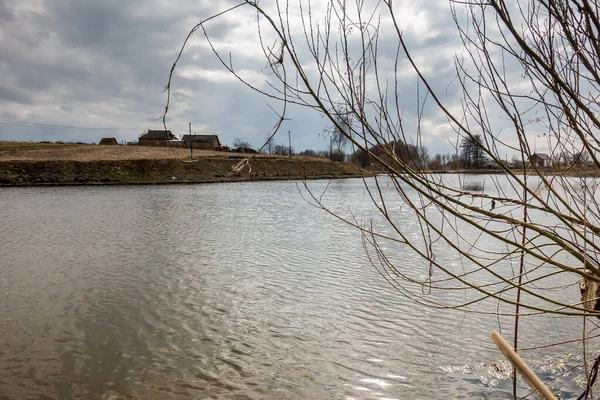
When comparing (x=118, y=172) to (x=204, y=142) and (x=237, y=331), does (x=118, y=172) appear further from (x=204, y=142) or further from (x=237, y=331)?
(x=204, y=142)

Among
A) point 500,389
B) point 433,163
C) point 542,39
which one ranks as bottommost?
point 500,389

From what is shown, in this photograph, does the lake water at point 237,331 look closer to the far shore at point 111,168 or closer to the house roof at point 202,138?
the far shore at point 111,168

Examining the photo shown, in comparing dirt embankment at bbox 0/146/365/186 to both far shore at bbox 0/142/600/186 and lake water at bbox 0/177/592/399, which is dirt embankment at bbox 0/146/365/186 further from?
lake water at bbox 0/177/592/399

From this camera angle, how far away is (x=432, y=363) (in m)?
5.18

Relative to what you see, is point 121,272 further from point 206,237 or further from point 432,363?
point 432,363

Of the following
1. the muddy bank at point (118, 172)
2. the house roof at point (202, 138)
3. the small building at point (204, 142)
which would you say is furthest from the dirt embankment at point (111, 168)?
the house roof at point (202, 138)

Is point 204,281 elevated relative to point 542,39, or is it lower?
lower

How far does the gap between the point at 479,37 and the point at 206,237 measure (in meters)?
11.9

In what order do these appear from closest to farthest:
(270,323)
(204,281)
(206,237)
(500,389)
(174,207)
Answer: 1. (500,389)
2. (270,323)
3. (204,281)
4. (206,237)
5. (174,207)

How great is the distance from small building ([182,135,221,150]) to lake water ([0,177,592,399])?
283 ft

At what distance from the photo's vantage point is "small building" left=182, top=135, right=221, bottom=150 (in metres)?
95.2

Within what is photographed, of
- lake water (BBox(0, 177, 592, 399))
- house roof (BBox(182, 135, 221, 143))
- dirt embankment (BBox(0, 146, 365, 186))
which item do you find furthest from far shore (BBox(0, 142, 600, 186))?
Answer: house roof (BBox(182, 135, 221, 143))

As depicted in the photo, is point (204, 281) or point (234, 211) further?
point (234, 211)

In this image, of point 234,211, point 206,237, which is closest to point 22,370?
point 206,237
